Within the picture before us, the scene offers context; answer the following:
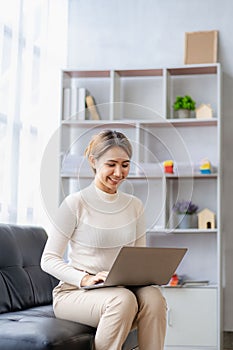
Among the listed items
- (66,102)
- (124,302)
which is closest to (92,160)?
(124,302)

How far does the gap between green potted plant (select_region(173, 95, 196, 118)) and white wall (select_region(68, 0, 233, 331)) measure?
0.92ft

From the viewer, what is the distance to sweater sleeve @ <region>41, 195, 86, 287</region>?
8.13 ft

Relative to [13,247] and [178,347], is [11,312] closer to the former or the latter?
[13,247]

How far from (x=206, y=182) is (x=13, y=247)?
194 centimetres

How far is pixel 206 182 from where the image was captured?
14.9 feet

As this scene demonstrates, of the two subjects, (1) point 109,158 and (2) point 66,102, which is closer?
(1) point 109,158

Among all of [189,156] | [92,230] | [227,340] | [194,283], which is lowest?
[227,340]

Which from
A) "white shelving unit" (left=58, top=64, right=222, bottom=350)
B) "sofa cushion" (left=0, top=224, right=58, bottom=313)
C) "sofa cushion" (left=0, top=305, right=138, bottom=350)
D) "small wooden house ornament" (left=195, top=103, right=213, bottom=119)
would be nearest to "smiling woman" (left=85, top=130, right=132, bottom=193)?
"sofa cushion" (left=0, top=305, right=138, bottom=350)

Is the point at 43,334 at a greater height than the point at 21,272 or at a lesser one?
lesser

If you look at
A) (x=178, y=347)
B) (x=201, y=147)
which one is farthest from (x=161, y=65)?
(x=178, y=347)

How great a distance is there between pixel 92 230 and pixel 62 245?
0.19 meters

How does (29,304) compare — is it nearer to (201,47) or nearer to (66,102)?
(66,102)

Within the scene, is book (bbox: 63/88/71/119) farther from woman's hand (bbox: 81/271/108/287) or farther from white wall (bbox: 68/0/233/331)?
woman's hand (bbox: 81/271/108/287)

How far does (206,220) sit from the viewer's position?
4344mm
